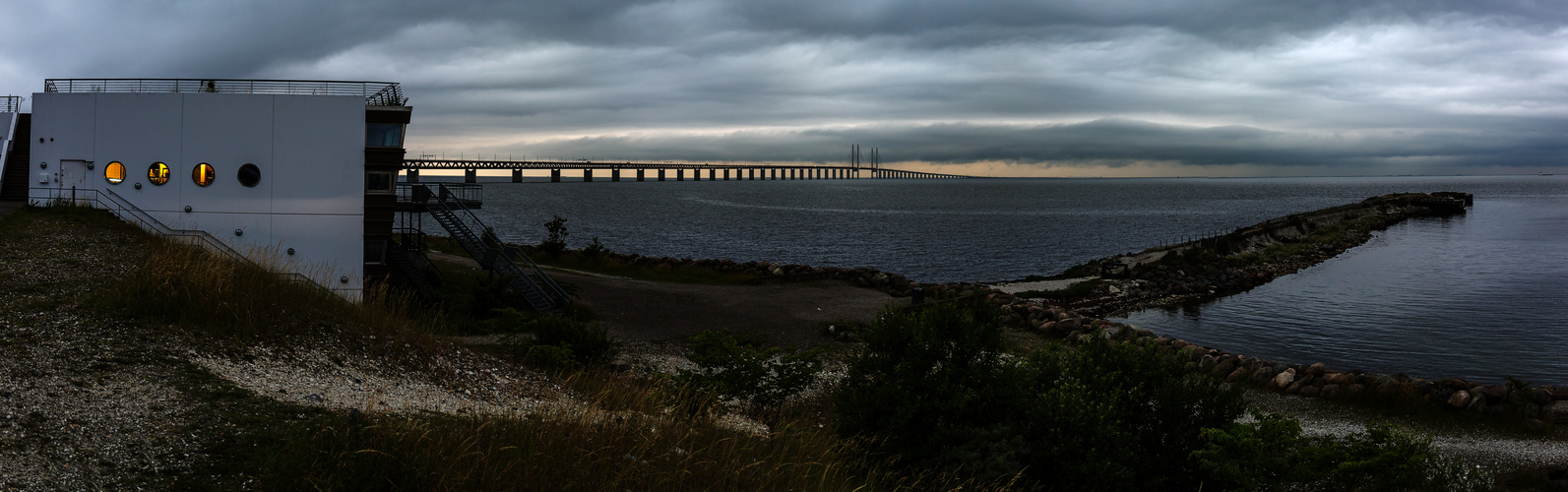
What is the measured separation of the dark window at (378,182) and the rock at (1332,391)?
2465 centimetres

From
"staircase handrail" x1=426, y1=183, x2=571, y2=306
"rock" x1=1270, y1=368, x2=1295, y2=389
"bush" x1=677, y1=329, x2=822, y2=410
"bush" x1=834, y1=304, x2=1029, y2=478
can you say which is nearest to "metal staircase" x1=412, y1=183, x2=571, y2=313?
"staircase handrail" x1=426, y1=183, x2=571, y2=306

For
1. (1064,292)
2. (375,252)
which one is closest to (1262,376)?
(1064,292)

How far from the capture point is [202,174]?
2291 cm

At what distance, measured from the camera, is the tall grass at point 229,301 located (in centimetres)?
1138

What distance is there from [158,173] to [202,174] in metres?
1.09

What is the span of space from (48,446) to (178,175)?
19251 millimetres

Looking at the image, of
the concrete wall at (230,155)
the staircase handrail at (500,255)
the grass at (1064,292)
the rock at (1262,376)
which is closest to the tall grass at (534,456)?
the rock at (1262,376)

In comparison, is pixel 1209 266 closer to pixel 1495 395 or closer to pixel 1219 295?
pixel 1219 295

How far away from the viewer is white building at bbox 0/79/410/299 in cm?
2270

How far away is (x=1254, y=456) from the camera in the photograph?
9.89 metres

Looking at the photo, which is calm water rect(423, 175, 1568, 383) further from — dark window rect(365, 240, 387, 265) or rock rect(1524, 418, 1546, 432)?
dark window rect(365, 240, 387, 265)

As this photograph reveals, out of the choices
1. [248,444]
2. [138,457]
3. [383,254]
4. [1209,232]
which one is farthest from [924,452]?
[1209,232]

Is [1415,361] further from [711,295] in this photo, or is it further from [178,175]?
[178,175]

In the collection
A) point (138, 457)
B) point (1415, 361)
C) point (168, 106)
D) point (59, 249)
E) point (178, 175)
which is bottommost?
point (1415, 361)
